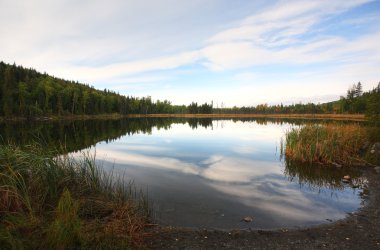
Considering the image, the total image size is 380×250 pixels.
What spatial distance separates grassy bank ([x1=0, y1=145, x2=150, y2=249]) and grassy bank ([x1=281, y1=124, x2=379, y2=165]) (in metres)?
15.1

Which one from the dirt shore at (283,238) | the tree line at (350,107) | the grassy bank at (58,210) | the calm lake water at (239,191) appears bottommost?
the calm lake water at (239,191)

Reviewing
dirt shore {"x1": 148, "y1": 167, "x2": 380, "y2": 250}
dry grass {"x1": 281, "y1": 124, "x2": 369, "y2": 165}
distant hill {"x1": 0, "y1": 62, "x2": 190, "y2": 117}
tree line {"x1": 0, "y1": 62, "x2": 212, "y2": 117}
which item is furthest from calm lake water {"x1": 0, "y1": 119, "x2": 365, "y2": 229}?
distant hill {"x1": 0, "y1": 62, "x2": 190, "y2": 117}

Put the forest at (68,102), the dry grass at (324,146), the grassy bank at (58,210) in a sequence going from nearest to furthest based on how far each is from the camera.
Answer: the grassy bank at (58,210) < the dry grass at (324,146) < the forest at (68,102)

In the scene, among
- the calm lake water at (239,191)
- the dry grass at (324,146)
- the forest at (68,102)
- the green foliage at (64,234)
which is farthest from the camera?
the forest at (68,102)

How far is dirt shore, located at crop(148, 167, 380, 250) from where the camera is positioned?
6801 millimetres

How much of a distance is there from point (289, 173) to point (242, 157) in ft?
22.2

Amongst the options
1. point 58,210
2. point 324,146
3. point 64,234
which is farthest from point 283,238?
point 324,146

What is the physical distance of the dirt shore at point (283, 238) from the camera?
6801 mm

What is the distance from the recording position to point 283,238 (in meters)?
7.41

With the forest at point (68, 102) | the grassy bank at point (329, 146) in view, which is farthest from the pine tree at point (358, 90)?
the grassy bank at point (329, 146)

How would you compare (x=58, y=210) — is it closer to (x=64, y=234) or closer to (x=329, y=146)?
(x=64, y=234)

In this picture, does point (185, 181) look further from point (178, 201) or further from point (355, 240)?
point (355, 240)

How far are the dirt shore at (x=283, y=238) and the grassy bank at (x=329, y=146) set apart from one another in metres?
10.8

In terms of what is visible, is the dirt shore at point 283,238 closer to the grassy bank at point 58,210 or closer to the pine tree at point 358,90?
the grassy bank at point 58,210
